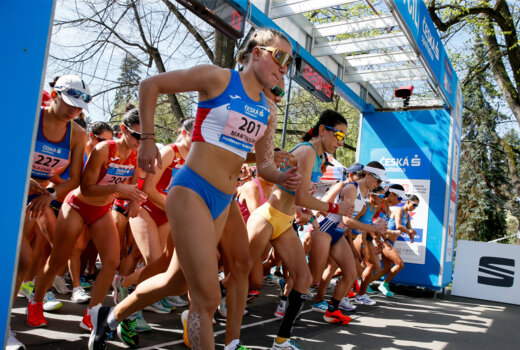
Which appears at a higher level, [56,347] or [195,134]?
[195,134]

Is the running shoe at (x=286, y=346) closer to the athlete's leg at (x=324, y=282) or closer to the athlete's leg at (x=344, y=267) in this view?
the athlete's leg at (x=344, y=267)

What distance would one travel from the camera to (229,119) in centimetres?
249

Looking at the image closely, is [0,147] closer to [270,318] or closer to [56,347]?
[56,347]

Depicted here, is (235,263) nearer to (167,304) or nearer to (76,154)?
(76,154)

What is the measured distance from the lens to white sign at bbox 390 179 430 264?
9.69 metres

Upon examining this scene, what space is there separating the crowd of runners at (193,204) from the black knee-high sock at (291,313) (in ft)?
0.04

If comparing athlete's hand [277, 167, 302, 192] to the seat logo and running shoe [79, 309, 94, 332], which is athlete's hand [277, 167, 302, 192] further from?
the seat logo

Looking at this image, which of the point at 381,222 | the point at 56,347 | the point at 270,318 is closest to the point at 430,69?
the point at 381,222

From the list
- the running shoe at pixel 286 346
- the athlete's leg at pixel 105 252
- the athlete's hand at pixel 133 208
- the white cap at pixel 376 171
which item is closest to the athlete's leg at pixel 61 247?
the athlete's leg at pixel 105 252

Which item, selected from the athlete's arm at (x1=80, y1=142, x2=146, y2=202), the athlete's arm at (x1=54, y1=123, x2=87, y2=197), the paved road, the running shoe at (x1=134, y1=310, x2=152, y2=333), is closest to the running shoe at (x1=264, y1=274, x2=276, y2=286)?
the paved road

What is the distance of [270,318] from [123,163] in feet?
8.81

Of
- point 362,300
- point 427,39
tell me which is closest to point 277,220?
point 362,300

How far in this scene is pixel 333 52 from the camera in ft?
26.5

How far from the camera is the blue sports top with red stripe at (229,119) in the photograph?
2475 mm
